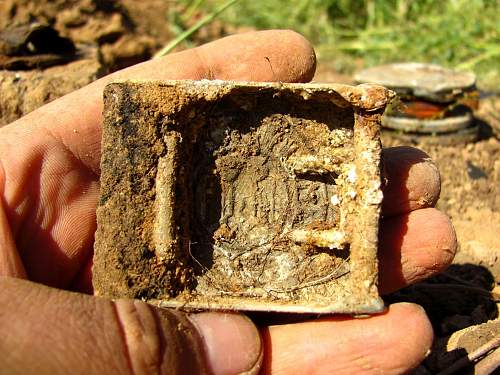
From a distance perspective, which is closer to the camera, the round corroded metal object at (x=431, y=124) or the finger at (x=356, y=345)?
the finger at (x=356, y=345)

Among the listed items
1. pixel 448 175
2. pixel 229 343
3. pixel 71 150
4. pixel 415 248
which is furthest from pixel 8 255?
pixel 448 175

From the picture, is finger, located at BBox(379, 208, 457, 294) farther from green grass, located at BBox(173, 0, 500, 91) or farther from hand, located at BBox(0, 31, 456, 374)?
green grass, located at BBox(173, 0, 500, 91)

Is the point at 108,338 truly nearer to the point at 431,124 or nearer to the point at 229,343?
the point at 229,343

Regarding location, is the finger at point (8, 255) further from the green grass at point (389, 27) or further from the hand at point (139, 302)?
the green grass at point (389, 27)

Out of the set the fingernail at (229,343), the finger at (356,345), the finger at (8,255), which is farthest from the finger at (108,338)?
the finger at (8,255)

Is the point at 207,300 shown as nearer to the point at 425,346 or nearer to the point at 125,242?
the point at 125,242
